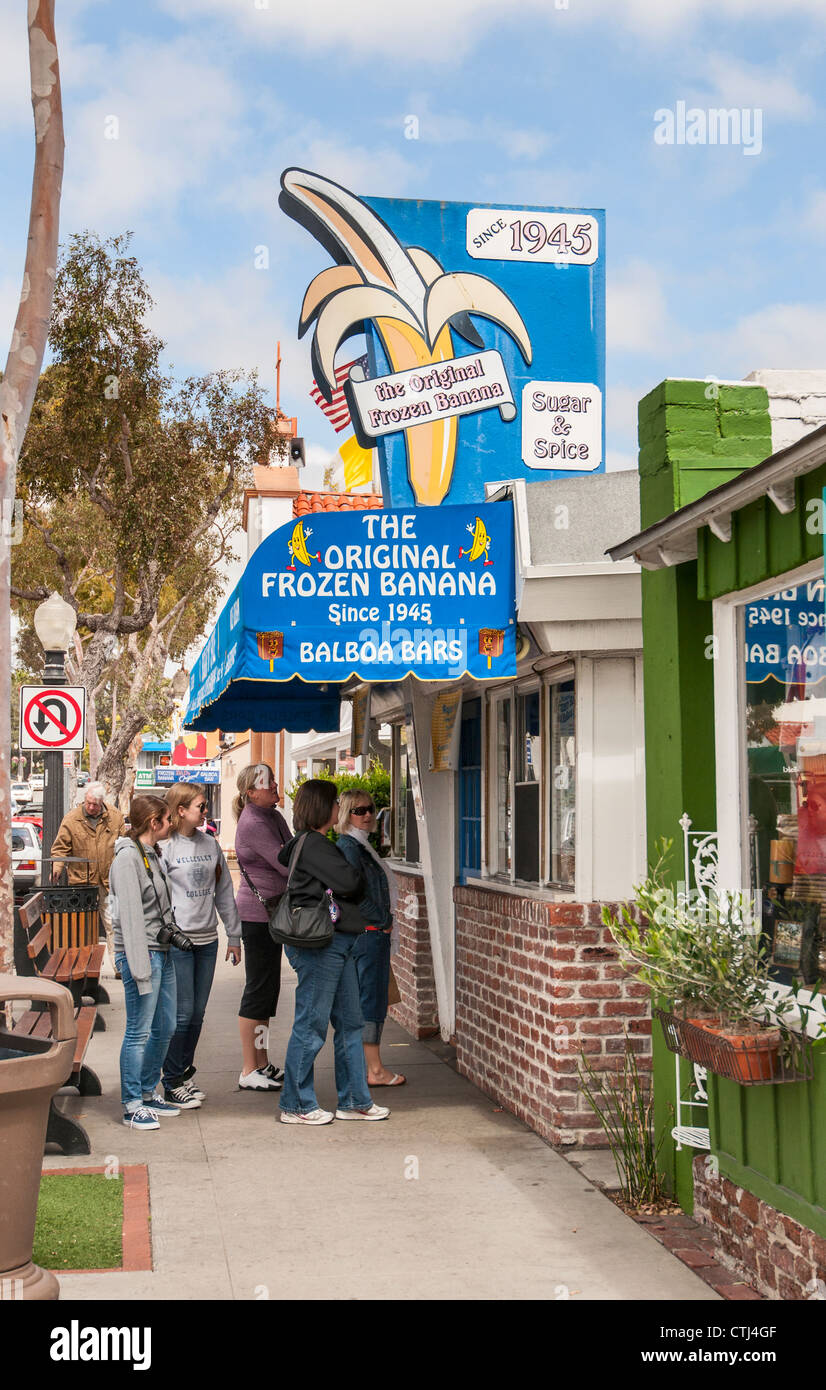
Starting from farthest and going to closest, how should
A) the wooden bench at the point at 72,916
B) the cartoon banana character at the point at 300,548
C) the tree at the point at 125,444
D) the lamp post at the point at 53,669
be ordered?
the tree at the point at 125,444, the lamp post at the point at 53,669, the wooden bench at the point at 72,916, the cartoon banana character at the point at 300,548

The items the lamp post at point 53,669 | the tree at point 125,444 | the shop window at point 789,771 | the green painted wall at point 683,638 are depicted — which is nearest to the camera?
the shop window at point 789,771

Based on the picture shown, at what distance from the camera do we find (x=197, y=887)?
7.95 m

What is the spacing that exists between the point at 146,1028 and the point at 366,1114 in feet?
4.32

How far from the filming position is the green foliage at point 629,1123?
19.6ft

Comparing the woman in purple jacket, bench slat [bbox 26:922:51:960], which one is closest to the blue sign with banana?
the woman in purple jacket

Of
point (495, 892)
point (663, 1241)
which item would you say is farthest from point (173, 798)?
point (663, 1241)

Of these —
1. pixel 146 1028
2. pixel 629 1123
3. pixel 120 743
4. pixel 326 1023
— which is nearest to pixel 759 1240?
pixel 629 1123

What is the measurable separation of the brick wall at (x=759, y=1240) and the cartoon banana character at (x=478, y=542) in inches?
119

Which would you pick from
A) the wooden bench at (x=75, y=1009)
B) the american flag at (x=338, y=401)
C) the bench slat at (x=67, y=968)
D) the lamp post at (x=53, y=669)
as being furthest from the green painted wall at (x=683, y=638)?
the lamp post at (x=53, y=669)

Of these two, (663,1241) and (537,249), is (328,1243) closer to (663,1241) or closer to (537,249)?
(663,1241)

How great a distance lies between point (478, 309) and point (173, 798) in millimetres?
3453

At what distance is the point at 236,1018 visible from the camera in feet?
38.2

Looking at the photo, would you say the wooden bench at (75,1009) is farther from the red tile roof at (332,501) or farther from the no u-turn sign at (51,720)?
the red tile roof at (332,501)

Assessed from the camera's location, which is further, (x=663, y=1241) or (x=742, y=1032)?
(x=663, y=1241)
